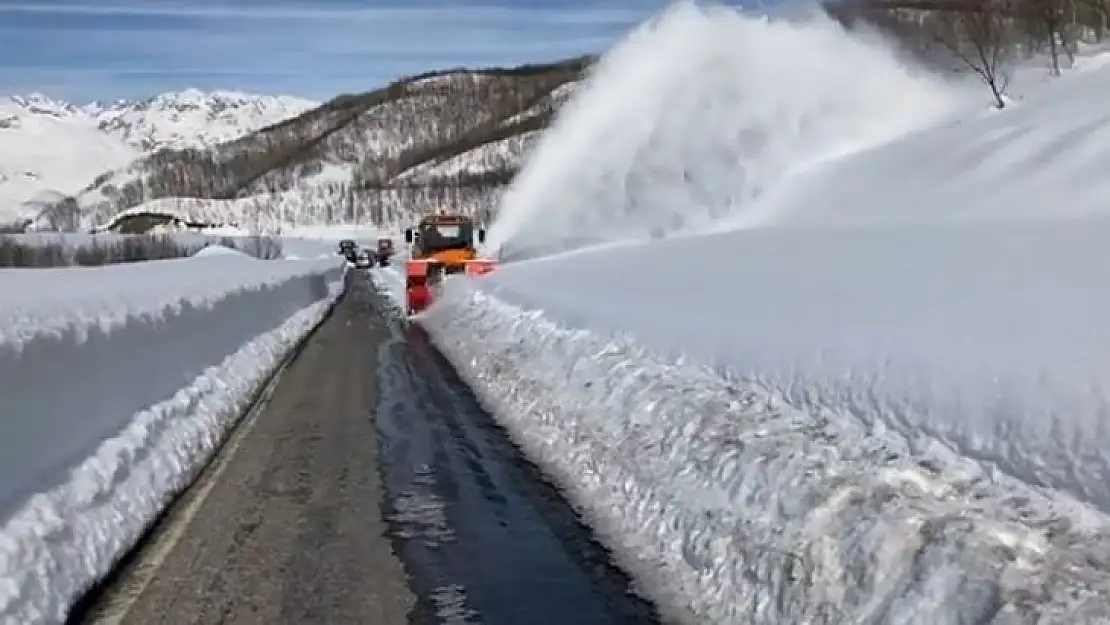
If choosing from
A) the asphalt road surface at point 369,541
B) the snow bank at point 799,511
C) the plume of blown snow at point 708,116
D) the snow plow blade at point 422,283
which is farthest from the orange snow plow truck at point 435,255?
the snow bank at point 799,511

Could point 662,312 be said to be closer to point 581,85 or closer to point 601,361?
point 601,361

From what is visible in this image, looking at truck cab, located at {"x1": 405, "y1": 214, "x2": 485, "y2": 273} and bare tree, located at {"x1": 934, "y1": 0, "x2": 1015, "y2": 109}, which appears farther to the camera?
truck cab, located at {"x1": 405, "y1": 214, "x2": 485, "y2": 273}

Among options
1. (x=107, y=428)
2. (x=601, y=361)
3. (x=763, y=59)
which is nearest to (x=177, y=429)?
(x=107, y=428)

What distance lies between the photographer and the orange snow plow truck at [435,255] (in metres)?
28.3

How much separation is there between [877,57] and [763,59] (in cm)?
366

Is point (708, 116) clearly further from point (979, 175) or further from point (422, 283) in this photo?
point (979, 175)

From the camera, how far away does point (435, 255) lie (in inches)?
1348

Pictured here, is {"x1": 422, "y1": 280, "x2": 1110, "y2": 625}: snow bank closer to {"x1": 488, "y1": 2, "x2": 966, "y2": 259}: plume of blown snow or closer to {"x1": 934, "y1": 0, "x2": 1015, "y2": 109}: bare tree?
{"x1": 488, "y1": 2, "x2": 966, "y2": 259}: plume of blown snow

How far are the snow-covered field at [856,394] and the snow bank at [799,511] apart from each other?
0.6 inches

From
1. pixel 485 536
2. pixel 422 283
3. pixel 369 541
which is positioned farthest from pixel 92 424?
pixel 422 283

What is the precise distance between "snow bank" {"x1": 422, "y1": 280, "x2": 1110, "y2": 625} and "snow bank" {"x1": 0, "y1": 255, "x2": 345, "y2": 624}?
3034mm

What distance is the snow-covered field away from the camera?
15.1 feet

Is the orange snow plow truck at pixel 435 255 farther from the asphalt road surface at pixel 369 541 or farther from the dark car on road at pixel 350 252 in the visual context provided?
the dark car on road at pixel 350 252

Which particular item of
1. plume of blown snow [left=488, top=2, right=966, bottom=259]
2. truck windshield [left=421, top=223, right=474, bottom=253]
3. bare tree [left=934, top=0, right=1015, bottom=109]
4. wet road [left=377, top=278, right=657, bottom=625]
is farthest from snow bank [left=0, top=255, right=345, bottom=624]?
bare tree [left=934, top=0, right=1015, bottom=109]
